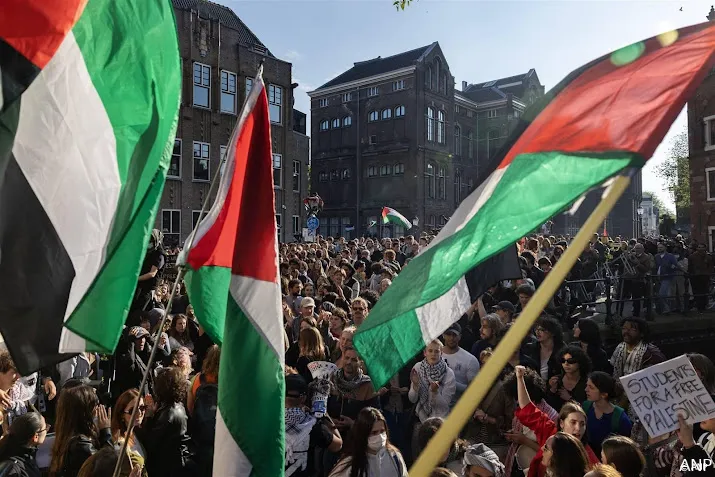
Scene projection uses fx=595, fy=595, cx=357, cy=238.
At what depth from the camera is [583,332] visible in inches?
254

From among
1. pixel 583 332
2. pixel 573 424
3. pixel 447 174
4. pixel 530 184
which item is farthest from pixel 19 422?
pixel 447 174

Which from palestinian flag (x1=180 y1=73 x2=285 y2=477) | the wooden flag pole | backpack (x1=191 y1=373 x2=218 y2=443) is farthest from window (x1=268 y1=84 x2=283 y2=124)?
the wooden flag pole

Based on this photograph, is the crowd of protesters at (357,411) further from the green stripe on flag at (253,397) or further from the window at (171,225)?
the window at (171,225)

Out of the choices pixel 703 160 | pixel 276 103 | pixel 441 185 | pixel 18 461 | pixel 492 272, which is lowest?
pixel 18 461

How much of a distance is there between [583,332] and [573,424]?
2574mm

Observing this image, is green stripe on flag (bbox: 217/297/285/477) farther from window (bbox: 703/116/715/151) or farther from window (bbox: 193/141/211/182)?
window (bbox: 703/116/715/151)

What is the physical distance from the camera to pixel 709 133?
26.3 m

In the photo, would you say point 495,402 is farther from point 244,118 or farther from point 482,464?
point 244,118

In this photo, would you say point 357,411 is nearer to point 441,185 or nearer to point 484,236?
point 484,236

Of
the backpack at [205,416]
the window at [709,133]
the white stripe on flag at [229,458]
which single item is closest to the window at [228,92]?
the window at [709,133]

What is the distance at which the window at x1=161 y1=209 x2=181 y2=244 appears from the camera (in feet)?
86.5

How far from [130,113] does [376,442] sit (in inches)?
98.6

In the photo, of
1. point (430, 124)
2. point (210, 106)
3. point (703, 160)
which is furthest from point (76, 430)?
point (430, 124)

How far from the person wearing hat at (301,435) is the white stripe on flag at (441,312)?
4.97 feet
